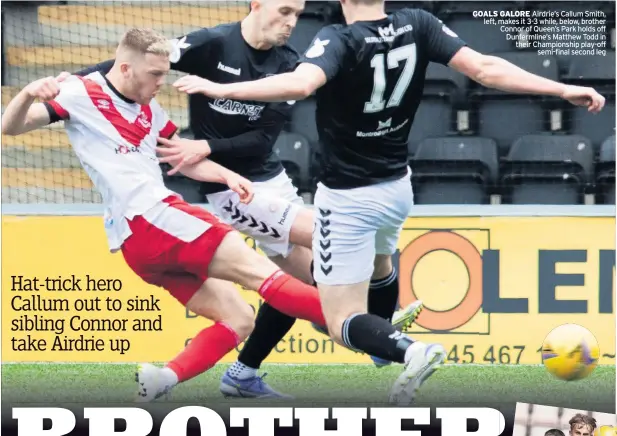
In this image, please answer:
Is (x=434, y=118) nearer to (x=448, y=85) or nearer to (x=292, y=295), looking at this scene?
(x=448, y=85)

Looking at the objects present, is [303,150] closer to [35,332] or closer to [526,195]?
[526,195]

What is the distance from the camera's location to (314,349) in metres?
6.83

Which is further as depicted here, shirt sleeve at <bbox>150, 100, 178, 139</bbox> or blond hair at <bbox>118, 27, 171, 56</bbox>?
shirt sleeve at <bbox>150, 100, 178, 139</bbox>

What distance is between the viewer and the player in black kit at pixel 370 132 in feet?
16.6

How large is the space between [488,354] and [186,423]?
1.81m

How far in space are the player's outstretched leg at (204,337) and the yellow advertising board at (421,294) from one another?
3.45 feet

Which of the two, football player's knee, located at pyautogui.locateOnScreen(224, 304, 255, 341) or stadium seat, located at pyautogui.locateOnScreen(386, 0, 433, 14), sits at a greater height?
stadium seat, located at pyautogui.locateOnScreen(386, 0, 433, 14)

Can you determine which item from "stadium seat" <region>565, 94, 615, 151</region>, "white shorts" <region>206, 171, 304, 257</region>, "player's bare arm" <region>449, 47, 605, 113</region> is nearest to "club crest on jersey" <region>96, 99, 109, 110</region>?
"white shorts" <region>206, 171, 304, 257</region>

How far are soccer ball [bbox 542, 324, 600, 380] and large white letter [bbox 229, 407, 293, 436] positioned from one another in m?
1.24

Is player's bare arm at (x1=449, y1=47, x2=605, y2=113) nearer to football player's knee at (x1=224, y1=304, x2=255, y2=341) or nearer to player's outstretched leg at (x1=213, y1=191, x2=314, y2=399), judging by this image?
player's outstretched leg at (x1=213, y1=191, x2=314, y2=399)

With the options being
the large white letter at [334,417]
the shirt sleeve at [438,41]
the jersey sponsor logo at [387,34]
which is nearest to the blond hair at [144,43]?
the jersey sponsor logo at [387,34]

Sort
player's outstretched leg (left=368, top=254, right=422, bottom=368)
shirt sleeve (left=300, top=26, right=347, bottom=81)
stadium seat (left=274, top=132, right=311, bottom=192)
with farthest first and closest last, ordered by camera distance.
Result: stadium seat (left=274, top=132, right=311, bottom=192), player's outstretched leg (left=368, top=254, right=422, bottom=368), shirt sleeve (left=300, top=26, right=347, bottom=81)

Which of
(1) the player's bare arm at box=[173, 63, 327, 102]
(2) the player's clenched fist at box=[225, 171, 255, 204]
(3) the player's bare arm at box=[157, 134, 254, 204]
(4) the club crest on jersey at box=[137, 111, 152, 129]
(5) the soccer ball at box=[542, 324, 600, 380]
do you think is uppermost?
(1) the player's bare arm at box=[173, 63, 327, 102]

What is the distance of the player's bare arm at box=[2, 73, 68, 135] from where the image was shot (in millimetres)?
5152
